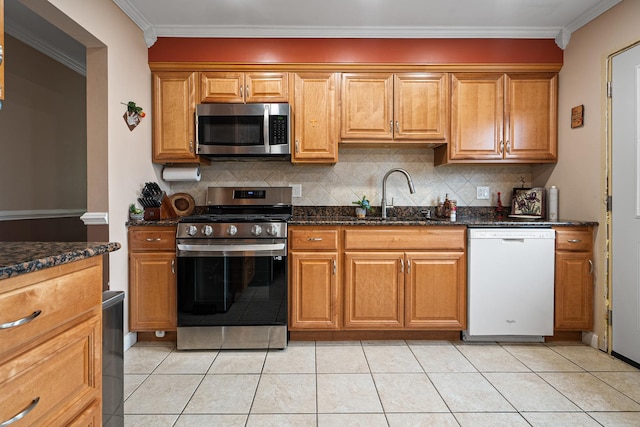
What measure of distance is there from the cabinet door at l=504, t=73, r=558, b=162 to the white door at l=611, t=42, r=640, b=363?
49cm

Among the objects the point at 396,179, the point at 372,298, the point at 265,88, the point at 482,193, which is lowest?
the point at 372,298

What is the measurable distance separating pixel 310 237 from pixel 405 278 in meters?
0.77

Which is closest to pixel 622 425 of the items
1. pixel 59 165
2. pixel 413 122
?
pixel 413 122

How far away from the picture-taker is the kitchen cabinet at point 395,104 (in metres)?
2.83

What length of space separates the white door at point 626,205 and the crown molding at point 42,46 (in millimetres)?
4468

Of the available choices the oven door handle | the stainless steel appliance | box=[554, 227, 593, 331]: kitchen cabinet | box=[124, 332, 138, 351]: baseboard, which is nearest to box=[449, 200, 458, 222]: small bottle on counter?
box=[554, 227, 593, 331]: kitchen cabinet

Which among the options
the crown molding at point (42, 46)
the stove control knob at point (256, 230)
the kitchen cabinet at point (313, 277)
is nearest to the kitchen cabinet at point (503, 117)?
the kitchen cabinet at point (313, 277)

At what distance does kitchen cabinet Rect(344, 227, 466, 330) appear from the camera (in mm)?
2557

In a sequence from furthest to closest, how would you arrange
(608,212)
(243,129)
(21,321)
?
(243,129) → (608,212) → (21,321)

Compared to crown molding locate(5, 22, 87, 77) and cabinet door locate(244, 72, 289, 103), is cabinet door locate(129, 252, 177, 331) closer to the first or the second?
cabinet door locate(244, 72, 289, 103)

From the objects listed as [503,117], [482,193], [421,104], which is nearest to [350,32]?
[421,104]

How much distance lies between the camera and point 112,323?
52.1 inches

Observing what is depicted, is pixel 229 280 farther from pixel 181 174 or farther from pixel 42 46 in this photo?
pixel 42 46

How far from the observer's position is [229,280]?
2.47 m
